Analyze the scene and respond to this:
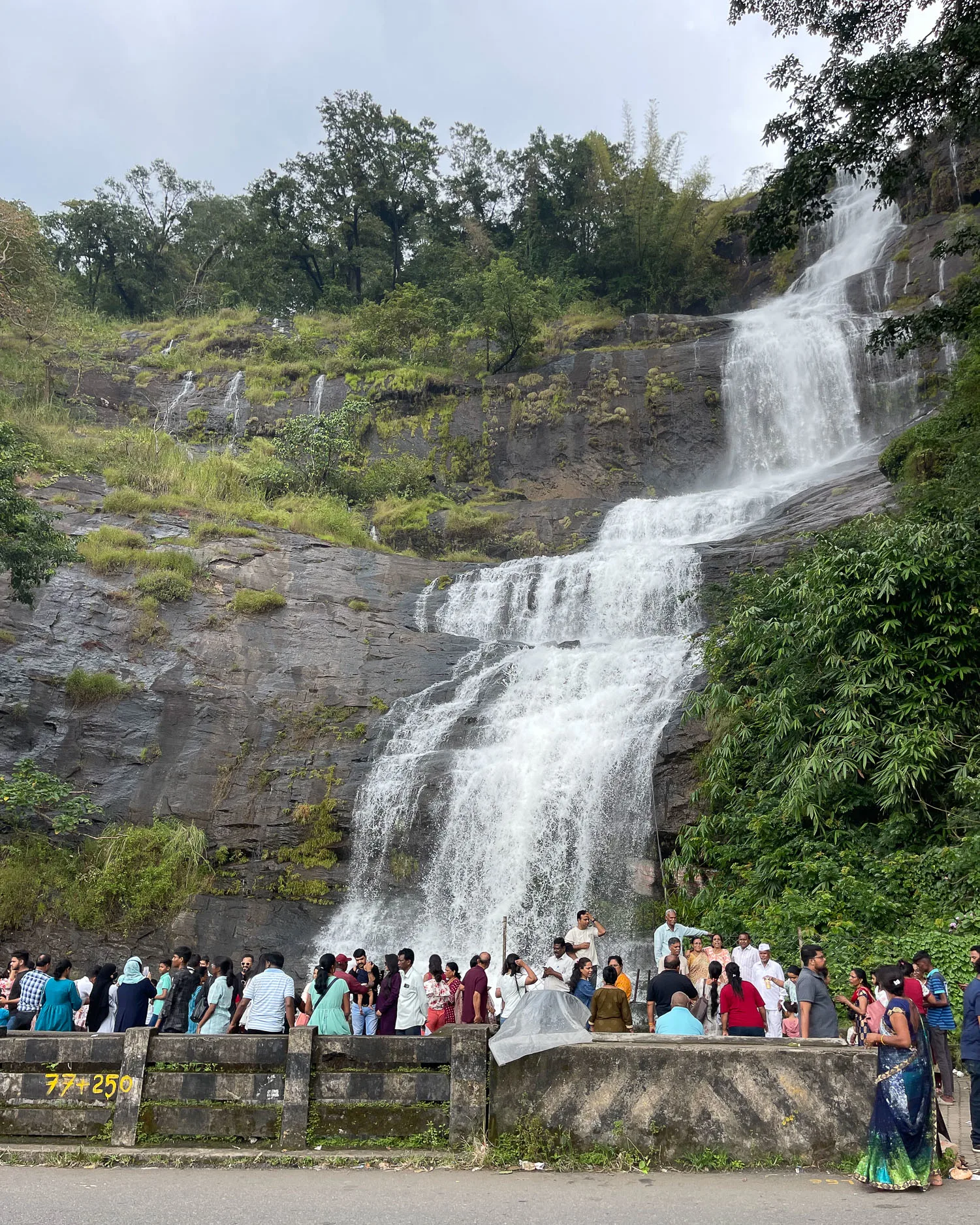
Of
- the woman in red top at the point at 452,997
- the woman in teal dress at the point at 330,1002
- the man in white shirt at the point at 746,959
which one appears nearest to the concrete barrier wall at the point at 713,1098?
the woman in teal dress at the point at 330,1002

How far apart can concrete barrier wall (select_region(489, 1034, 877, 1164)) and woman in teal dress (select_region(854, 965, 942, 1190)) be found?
356mm

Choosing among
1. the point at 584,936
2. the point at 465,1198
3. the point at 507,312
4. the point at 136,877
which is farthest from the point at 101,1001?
the point at 507,312

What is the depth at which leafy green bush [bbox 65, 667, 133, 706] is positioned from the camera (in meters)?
19.2

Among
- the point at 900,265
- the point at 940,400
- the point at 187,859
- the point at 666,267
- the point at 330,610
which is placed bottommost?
the point at 187,859

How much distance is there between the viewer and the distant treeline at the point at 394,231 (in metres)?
40.1

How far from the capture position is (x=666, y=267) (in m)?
39.8

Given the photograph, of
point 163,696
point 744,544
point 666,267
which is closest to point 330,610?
point 163,696

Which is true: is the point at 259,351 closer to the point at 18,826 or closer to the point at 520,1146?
the point at 18,826

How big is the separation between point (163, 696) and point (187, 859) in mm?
3968

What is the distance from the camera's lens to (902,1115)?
610cm

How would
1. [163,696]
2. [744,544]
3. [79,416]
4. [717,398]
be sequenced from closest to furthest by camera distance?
[163,696]
[744,544]
[717,398]
[79,416]

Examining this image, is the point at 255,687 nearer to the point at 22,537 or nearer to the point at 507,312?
the point at 22,537

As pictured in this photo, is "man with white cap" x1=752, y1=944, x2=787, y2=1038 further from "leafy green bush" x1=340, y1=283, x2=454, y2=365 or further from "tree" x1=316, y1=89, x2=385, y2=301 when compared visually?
"tree" x1=316, y1=89, x2=385, y2=301

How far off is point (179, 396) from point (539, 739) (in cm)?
2538
